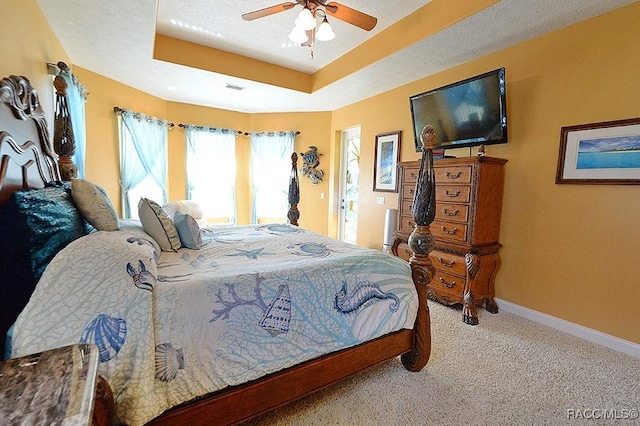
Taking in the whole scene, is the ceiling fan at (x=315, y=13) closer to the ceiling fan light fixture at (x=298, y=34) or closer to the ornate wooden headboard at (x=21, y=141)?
the ceiling fan light fixture at (x=298, y=34)

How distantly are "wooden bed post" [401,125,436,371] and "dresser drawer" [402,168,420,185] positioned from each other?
1.44 m

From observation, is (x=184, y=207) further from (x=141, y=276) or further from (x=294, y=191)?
(x=141, y=276)

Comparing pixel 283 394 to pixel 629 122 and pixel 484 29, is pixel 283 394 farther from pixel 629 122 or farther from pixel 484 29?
pixel 484 29

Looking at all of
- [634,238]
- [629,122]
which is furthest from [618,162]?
[634,238]

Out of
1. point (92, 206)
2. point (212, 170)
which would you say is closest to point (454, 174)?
point (92, 206)

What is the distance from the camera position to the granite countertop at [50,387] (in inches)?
18.6

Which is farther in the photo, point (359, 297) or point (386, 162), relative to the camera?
point (386, 162)

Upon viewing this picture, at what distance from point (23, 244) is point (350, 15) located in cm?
256

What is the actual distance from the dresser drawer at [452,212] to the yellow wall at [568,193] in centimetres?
55

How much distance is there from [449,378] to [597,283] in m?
1.64

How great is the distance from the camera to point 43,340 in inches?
36.1

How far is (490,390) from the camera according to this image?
66.6 inches

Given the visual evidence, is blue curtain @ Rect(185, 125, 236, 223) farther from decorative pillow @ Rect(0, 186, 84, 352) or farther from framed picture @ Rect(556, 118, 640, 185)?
framed picture @ Rect(556, 118, 640, 185)

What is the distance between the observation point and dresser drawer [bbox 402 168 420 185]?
319 centimetres
